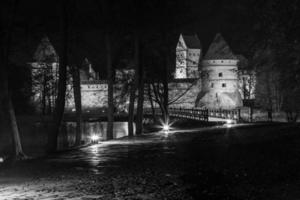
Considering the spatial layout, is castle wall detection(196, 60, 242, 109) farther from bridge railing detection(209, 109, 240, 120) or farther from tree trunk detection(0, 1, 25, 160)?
tree trunk detection(0, 1, 25, 160)

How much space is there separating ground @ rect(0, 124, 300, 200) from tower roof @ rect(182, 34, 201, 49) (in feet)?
316

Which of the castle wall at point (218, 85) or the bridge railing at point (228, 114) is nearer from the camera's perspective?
the bridge railing at point (228, 114)

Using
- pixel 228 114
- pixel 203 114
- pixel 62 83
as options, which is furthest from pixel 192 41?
pixel 62 83

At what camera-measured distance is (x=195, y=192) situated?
8352 mm

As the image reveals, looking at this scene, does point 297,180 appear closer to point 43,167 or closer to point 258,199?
point 258,199

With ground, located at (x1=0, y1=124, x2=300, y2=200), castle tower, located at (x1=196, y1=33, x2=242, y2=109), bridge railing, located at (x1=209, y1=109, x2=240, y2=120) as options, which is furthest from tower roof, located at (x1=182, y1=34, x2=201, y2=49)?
ground, located at (x1=0, y1=124, x2=300, y2=200)

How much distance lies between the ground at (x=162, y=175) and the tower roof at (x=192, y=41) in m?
96.2

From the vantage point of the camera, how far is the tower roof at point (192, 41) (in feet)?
366

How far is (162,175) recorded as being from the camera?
35.1ft

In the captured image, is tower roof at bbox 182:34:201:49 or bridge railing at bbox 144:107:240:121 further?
tower roof at bbox 182:34:201:49

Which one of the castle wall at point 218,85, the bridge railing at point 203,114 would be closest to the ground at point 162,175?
the bridge railing at point 203,114

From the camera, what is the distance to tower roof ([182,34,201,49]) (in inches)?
4388

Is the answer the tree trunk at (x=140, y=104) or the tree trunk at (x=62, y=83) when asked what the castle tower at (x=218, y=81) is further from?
the tree trunk at (x=62, y=83)

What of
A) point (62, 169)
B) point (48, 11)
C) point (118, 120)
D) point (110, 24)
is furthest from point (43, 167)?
point (118, 120)
